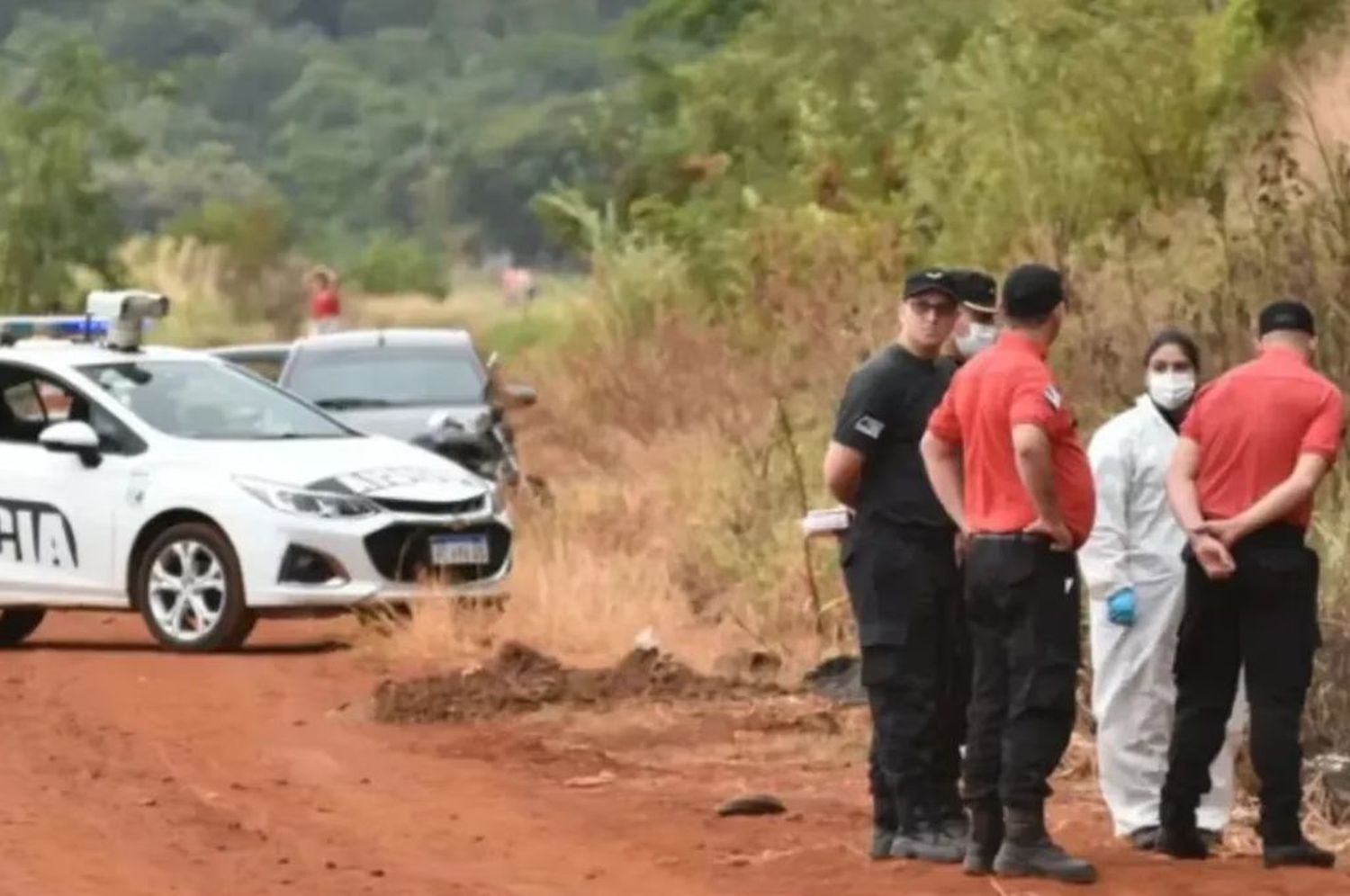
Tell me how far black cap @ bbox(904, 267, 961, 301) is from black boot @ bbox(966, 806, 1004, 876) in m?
1.59

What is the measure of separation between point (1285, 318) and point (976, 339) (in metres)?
1.05

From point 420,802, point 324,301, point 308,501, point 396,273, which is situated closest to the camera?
point 420,802

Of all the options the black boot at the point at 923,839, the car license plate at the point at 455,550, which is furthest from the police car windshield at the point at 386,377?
the black boot at the point at 923,839

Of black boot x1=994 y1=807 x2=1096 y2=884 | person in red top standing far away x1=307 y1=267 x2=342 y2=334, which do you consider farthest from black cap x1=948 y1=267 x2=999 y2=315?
person in red top standing far away x1=307 y1=267 x2=342 y2=334

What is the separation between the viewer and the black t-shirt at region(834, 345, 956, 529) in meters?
12.8

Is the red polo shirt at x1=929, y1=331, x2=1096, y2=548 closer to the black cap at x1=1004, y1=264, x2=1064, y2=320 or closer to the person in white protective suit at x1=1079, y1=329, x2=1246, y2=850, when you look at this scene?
the black cap at x1=1004, y1=264, x2=1064, y2=320

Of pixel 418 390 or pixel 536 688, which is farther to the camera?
pixel 418 390

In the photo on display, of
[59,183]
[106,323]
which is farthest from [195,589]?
[59,183]

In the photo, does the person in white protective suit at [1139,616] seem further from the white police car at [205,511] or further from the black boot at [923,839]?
the white police car at [205,511]

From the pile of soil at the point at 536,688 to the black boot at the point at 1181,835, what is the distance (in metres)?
5.06

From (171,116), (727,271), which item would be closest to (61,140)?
(727,271)

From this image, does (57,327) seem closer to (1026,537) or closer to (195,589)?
(195,589)

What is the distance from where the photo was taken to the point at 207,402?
21.6 meters

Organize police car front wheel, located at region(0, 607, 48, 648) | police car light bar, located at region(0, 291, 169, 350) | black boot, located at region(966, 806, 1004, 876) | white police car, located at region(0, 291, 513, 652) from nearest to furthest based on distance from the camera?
black boot, located at region(966, 806, 1004, 876)
white police car, located at region(0, 291, 513, 652)
police car front wheel, located at region(0, 607, 48, 648)
police car light bar, located at region(0, 291, 169, 350)
